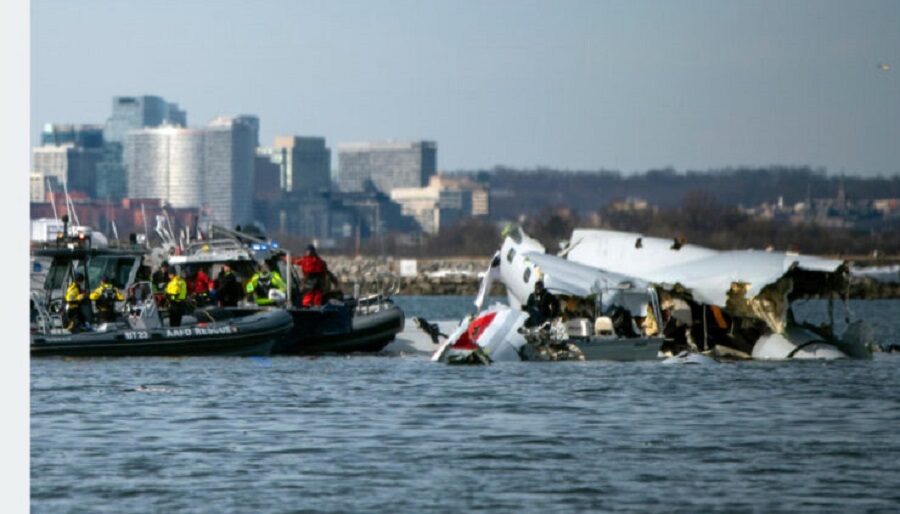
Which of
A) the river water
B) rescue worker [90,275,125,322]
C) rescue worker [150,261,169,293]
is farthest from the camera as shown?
rescue worker [150,261,169,293]

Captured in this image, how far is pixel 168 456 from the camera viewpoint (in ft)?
49.9

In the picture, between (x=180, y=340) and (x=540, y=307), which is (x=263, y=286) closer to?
(x=180, y=340)

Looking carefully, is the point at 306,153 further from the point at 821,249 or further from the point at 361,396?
the point at 361,396

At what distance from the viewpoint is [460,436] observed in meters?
16.9

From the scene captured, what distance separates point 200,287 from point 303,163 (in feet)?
515

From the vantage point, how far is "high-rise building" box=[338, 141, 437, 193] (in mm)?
170375

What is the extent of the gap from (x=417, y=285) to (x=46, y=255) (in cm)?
6227

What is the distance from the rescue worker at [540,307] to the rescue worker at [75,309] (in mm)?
5423

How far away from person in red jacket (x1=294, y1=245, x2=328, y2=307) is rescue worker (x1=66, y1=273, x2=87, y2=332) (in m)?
3.16

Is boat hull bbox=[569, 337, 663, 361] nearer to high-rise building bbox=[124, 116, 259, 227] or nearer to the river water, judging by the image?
the river water

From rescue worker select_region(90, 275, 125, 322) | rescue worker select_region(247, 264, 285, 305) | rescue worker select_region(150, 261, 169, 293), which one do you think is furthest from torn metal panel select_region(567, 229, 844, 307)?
rescue worker select_region(90, 275, 125, 322)

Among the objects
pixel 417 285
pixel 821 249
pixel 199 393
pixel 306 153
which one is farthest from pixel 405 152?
pixel 199 393

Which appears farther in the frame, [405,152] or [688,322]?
[405,152]

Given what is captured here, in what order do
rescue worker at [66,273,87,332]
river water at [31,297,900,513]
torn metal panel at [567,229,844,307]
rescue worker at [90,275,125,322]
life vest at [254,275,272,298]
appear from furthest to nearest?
life vest at [254,275,272,298] < torn metal panel at [567,229,844,307] < rescue worker at [90,275,125,322] < rescue worker at [66,273,87,332] < river water at [31,297,900,513]
